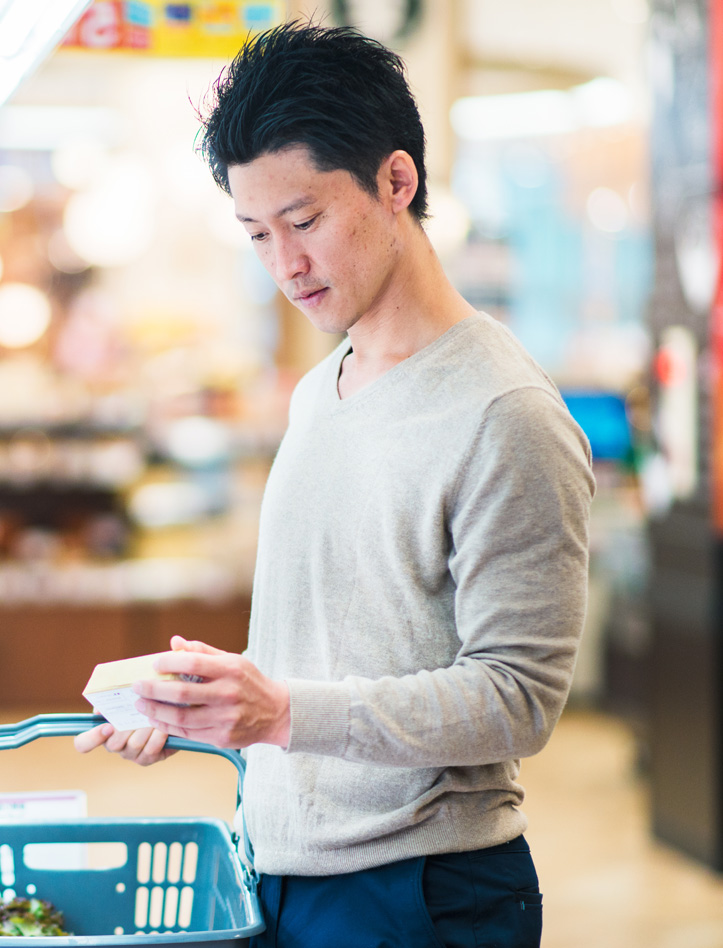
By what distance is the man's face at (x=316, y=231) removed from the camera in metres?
1.11

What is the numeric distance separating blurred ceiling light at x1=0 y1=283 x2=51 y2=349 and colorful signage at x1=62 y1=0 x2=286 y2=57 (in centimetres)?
459

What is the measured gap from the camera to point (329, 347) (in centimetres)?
575

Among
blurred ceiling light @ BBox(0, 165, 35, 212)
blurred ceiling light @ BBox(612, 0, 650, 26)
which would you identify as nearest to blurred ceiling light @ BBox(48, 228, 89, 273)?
blurred ceiling light @ BBox(0, 165, 35, 212)

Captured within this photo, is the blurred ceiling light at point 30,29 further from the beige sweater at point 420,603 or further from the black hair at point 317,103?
the beige sweater at point 420,603

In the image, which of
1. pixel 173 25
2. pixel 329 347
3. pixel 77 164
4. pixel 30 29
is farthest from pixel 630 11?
pixel 30 29

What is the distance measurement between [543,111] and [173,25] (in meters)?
7.42

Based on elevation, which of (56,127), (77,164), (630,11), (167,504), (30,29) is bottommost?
(167,504)

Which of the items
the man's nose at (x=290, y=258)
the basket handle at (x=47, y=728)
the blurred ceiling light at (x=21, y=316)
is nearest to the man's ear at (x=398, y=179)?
the man's nose at (x=290, y=258)

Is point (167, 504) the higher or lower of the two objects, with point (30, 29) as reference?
lower

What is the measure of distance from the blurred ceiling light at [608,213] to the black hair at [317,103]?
8.26 m

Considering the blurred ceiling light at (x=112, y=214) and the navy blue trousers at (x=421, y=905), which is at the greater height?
the blurred ceiling light at (x=112, y=214)

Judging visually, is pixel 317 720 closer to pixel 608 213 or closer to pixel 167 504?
pixel 167 504

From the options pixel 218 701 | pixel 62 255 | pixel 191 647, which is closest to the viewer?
pixel 218 701

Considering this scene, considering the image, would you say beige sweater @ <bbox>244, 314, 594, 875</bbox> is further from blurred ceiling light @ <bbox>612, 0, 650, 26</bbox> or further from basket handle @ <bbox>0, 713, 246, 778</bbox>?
blurred ceiling light @ <bbox>612, 0, 650, 26</bbox>
